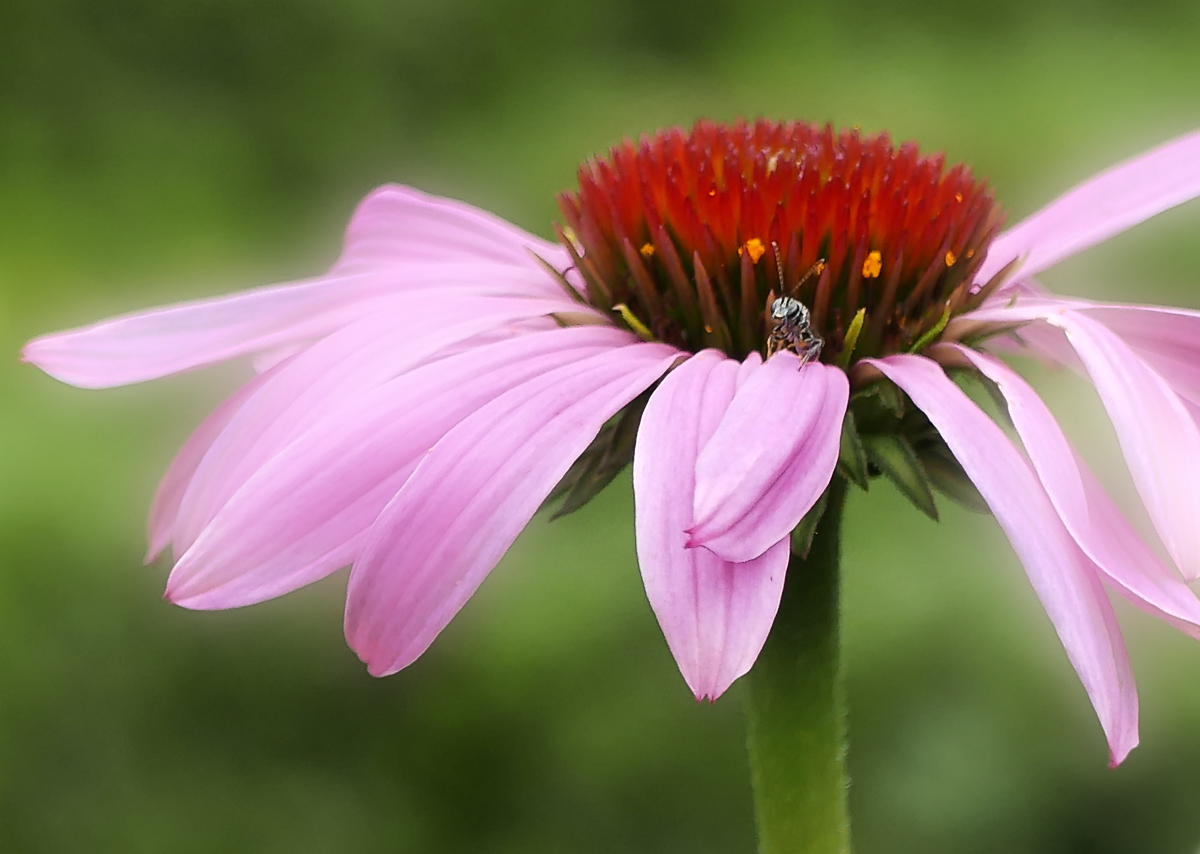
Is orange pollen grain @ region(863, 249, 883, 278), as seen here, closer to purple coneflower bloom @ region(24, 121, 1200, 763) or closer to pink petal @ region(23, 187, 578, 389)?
purple coneflower bloom @ region(24, 121, 1200, 763)

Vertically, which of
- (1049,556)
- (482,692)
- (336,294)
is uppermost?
(336,294)

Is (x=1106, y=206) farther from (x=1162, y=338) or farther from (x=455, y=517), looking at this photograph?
(x=455, y=517)

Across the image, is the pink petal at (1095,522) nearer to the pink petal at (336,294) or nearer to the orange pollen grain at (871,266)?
the orange pollen grain at (871,266)

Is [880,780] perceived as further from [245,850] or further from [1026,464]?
[1026,464]

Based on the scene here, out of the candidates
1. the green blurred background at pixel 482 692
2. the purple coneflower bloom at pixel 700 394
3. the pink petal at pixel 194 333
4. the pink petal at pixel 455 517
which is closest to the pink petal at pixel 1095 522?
the purple coneflower bloom at pixel 700 394

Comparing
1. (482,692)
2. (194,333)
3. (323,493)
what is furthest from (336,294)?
(482,692)

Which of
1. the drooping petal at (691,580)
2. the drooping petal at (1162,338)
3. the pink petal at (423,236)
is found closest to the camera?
the drooping petal at (691,580)

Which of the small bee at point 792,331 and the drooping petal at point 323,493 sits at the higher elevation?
the small bee at point 792,331
